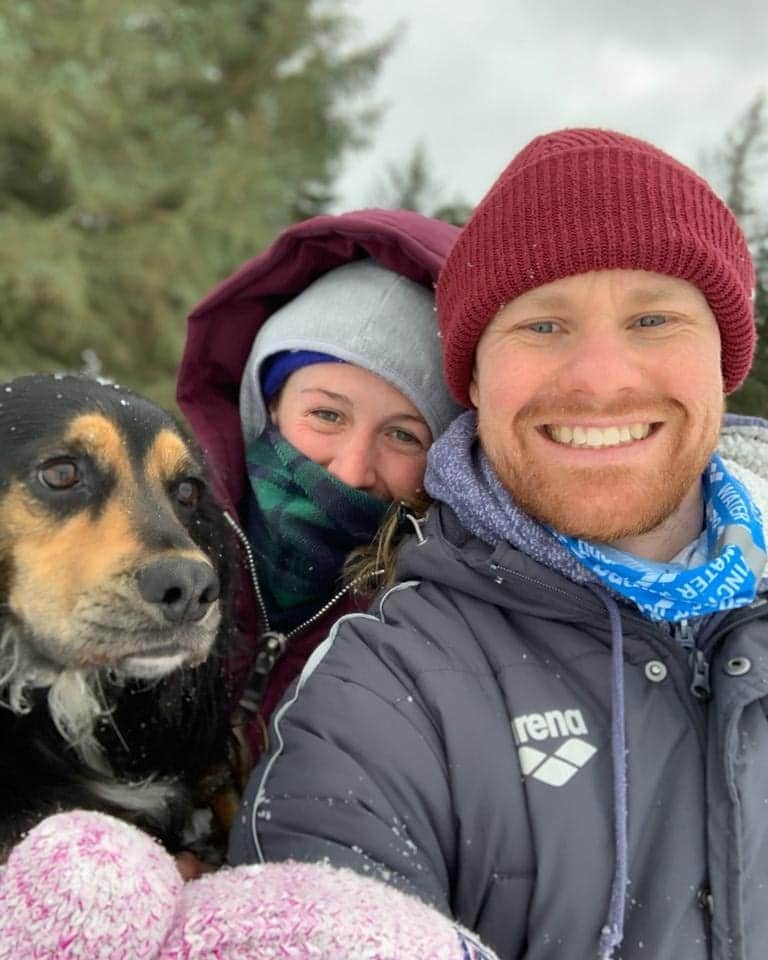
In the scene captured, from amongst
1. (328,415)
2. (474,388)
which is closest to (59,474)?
(328,415)

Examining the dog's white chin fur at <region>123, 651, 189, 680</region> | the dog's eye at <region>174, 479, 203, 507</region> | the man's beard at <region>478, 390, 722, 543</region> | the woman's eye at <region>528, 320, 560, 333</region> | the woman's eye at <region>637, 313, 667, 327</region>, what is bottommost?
the dog's white chin fur at <region>123, 651, 189, 680</region>

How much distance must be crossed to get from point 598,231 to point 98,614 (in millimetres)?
1475

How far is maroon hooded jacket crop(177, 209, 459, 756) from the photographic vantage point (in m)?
2.66

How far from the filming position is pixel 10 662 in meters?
2.21

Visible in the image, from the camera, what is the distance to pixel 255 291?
299 cm

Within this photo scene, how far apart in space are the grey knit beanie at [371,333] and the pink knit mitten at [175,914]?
1.70m

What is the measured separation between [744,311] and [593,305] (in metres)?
0.39

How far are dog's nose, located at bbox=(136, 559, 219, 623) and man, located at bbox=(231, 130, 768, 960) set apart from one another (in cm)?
42

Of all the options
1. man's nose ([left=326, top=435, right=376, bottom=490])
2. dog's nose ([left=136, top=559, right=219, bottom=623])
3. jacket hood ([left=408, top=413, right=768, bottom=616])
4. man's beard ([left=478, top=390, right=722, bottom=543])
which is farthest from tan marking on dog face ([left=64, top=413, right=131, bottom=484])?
man's beard ([left=478, top=390, right=722, bottom=543])

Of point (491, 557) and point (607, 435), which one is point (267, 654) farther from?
point (607, 435)

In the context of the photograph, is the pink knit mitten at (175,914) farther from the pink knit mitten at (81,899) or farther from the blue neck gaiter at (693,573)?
the blue neck gaiter at (693,573)

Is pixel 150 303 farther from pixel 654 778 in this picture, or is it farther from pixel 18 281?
pixel 654 778

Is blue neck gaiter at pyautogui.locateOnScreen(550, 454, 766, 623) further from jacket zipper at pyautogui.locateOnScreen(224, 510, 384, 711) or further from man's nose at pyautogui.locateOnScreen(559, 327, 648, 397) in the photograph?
jacket zipper at pyautogui.locateOnScreen(224, 510, 384, 711)

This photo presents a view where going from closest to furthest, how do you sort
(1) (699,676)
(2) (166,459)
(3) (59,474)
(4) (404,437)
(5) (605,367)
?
(1) (699,676) < (5) (605,367) < (3) (59,474) < (2) (166,459) < (4) (404,437)
